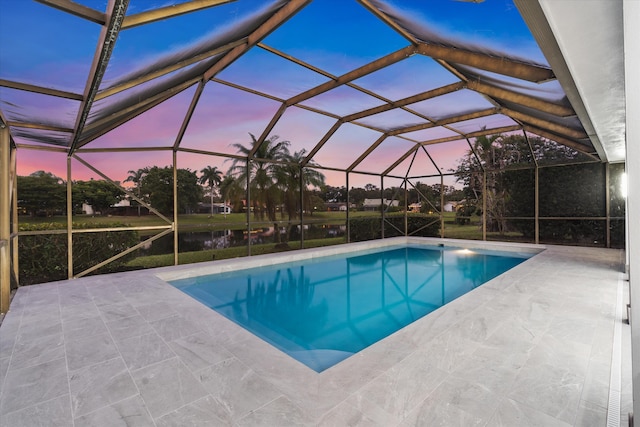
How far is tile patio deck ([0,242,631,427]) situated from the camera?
1.70 m

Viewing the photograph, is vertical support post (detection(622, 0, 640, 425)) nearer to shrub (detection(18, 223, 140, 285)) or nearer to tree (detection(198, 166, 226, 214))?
shrub (detection(18, 223, 140, 285))

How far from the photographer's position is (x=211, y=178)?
1060 cm

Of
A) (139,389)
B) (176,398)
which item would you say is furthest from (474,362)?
(139,389)

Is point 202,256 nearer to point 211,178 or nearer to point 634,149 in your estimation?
point 211,178

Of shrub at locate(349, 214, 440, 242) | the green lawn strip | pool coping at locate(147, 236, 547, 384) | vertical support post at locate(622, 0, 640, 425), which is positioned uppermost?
vertical support post at locate(622, 0, 640, 425)

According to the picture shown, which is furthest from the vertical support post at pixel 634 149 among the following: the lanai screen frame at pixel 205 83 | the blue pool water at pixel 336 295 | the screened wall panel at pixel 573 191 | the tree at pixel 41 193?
the screened wall panel at pixel 573 191

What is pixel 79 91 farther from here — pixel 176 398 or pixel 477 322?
pixel 477 322

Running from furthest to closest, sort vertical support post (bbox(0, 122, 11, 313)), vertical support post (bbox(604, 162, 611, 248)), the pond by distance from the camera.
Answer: the pond
vertical support post (bbox(604, 162, 611, 248))
vertical support post (bbox(0, 122, 11, 313))

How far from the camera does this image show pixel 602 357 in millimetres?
2297

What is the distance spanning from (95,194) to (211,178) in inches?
141

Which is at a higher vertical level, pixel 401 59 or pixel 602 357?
pixel 401 59

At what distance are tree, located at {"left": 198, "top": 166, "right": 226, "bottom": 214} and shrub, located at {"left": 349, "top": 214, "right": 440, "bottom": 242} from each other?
5.18 metres

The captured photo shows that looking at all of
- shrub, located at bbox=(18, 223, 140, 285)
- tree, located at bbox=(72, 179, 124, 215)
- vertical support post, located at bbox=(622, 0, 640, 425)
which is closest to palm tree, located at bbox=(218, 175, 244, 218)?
tree, located at bbox=(72, 179, 124, 215)

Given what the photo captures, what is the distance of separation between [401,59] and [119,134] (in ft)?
15.6
